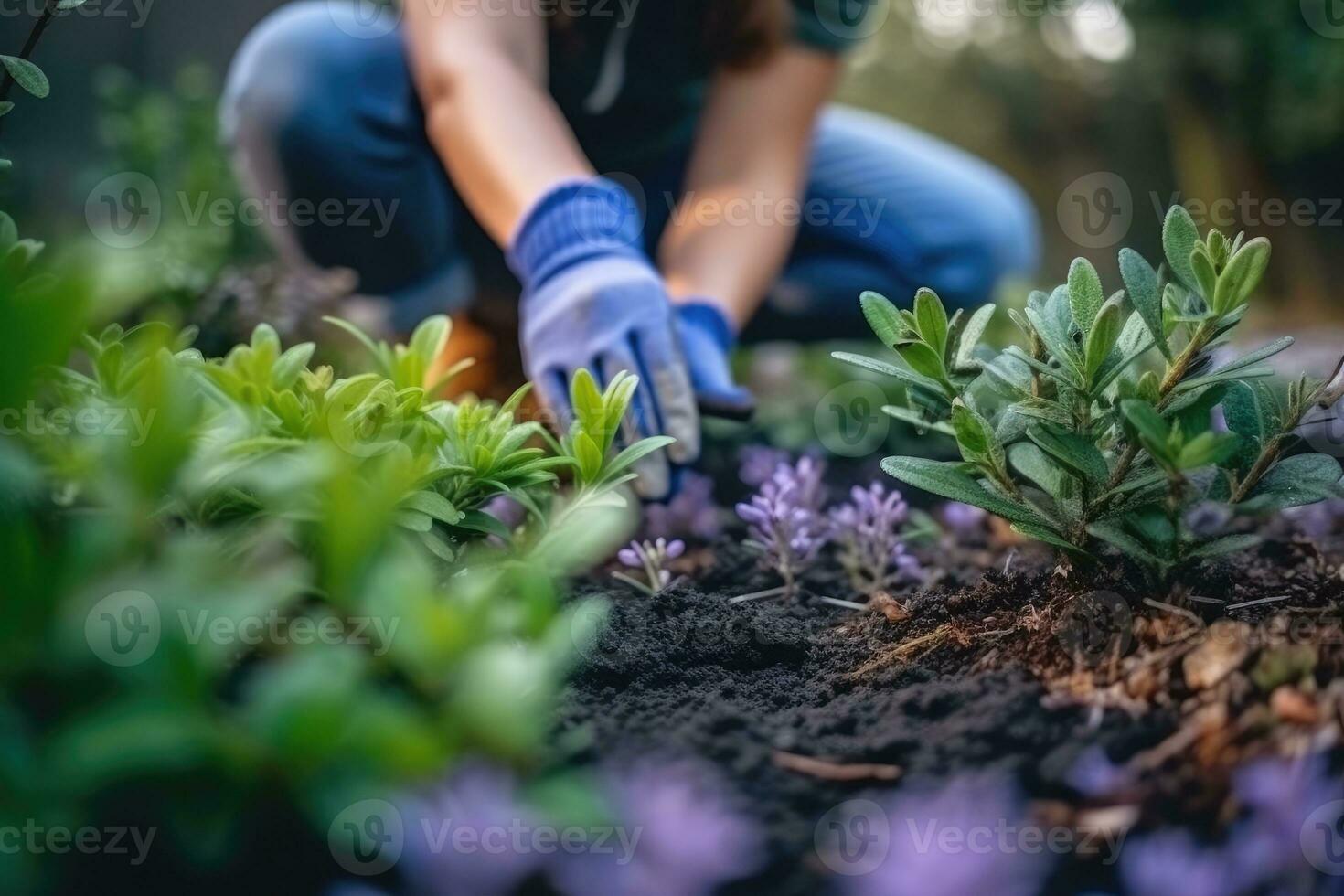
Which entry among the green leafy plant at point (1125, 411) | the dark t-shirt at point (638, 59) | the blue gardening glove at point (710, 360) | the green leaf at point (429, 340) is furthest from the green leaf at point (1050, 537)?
the dark t-shirt at point (638, 59)

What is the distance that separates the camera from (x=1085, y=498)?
0.86 metres

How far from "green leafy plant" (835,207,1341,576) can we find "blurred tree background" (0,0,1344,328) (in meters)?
1.71

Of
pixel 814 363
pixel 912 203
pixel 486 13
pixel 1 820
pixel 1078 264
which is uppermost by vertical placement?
pixel 486 13

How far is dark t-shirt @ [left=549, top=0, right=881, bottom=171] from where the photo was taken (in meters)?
2.43

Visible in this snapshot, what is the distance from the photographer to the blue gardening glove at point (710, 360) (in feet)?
5.19

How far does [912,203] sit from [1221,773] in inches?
97.7

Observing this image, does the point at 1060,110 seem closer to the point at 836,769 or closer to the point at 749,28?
the point at 749,28

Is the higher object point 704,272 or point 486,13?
point 486,13

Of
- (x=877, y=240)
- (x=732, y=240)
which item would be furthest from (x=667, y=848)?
(x=877, y=240)

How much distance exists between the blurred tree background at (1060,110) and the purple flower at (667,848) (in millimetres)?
1808

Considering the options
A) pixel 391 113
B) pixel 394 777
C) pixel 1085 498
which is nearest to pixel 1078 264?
pixel 1085 498

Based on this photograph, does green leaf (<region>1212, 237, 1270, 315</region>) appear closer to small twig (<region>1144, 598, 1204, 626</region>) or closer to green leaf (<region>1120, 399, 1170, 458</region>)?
green leaf (<region>1120, 399, 1170, 458</region>)

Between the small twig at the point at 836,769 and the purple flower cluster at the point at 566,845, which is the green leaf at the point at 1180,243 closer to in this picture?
the small twig at the point at 836,769

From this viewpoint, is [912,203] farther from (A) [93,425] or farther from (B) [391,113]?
(A) [93,425]
